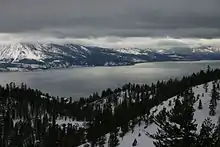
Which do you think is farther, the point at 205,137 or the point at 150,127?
the point at 150,127

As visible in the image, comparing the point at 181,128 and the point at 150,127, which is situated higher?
the point at 181,128

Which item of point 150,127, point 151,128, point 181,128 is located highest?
point 181,128

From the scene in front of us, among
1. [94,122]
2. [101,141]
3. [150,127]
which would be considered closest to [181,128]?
[101,141]

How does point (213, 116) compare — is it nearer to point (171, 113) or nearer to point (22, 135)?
point (22, 135)

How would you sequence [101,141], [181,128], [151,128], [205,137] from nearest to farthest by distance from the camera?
[205,137]
[181,128]
[101,141]
[151,128]

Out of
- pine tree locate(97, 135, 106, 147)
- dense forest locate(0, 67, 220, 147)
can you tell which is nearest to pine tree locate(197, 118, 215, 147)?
dense forest locate(0, 67, 220, 147)

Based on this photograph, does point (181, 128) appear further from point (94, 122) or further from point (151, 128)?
point (94, 122)

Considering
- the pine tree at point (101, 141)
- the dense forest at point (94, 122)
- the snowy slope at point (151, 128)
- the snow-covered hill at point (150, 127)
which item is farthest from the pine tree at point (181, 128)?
the pine tree at point (101, 141)

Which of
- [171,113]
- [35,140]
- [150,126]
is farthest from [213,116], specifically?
[171,113]

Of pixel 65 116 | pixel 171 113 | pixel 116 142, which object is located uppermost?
pixel 171 113
